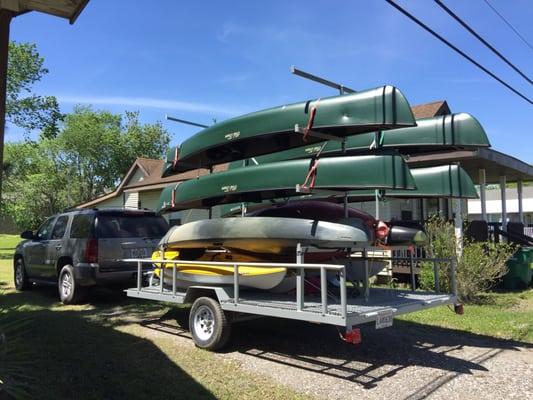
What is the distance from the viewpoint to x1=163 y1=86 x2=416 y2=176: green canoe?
18.8ft

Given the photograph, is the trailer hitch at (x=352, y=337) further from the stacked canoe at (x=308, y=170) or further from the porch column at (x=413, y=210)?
the porch column at (x=413, y=210)

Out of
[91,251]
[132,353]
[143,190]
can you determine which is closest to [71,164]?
[143,190]

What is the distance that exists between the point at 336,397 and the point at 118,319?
471 cm

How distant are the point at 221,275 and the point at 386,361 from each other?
7.43ft

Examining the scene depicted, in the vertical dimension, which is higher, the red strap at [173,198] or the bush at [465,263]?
the red strap at [173,198]

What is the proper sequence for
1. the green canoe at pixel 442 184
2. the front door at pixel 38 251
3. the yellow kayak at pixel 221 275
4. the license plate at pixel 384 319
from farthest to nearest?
the front door at pixel 38 251
the green canoe at pixel 442 184
the yellow kayak at pixel 221 275
the license plate at pixel 384 319

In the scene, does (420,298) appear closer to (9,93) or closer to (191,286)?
(191,286)

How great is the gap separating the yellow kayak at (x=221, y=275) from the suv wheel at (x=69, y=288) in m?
2.66

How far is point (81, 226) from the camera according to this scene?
9.72 meters

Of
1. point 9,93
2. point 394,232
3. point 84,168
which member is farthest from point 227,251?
point 84,168

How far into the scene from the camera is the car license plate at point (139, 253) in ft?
30.9

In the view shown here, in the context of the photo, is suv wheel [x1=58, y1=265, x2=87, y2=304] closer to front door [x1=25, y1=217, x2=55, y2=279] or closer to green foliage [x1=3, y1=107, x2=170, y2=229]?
front door [x1=25, y1=217, x2=55, y2=279]

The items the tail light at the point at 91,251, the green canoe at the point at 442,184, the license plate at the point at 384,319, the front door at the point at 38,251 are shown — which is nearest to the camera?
the license plate at the point at 384,319

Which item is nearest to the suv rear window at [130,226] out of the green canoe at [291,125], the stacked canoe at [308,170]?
the stacked canoe at [308,170]
